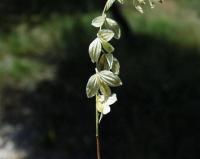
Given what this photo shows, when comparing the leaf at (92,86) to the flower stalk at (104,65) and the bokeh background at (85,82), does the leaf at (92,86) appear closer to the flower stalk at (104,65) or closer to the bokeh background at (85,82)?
the flower stalk at (104,65)

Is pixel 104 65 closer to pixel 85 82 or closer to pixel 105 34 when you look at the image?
pixel 105 34

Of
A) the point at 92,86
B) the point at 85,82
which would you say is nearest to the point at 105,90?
the point at 92,86

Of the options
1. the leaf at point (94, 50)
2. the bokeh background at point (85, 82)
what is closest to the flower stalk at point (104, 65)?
the leaf at point (94, 50)

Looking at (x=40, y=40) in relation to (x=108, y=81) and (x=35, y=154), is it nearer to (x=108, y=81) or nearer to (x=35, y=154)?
(x=35, y=154)

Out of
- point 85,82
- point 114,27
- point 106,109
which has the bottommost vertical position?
point 106,109

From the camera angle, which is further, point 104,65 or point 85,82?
point 85,82

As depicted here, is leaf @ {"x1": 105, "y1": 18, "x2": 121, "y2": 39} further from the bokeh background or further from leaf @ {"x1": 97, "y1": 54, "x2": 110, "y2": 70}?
the bokeh background
